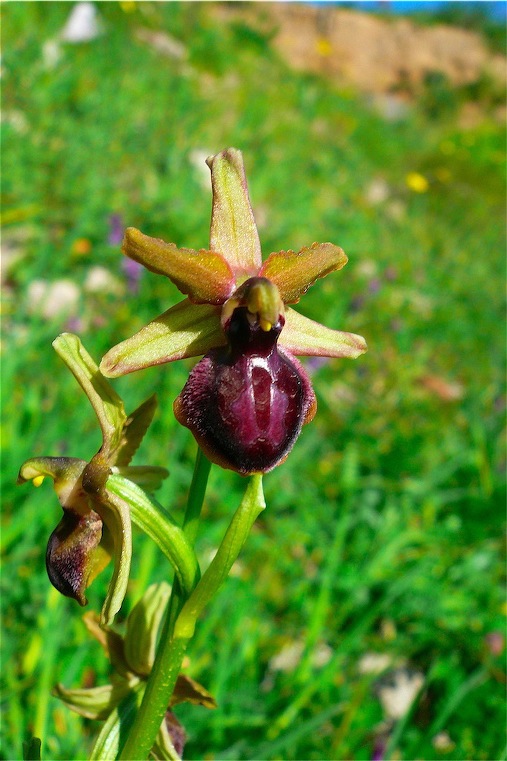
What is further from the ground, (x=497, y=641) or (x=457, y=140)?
(x=457, y=140)

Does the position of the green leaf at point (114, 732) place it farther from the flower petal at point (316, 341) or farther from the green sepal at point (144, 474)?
the flower petal at point (316, 341)

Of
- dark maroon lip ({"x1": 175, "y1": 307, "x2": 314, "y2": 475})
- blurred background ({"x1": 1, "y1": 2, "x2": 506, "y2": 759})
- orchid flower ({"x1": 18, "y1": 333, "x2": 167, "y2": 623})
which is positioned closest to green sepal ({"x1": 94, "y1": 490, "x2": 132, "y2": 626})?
orchid flower ({"x1": 18, "y1": 333, "x2": 167, "y2": 623})

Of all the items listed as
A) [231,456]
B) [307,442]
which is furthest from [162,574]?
[231,456]

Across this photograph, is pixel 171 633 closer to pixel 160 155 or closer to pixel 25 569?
pixel 25 569

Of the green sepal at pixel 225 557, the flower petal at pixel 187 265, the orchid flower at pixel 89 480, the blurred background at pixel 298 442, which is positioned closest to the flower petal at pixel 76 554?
the orchid flower at pixel 89 480

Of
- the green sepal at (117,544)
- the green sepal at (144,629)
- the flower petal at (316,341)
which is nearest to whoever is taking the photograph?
the green sepal at (117,544)
